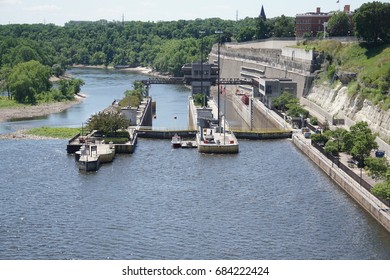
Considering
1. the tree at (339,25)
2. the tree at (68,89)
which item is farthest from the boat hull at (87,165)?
the tree at (339,25)

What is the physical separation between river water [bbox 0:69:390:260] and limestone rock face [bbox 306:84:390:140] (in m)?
7.33

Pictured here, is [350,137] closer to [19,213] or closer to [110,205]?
[110,205]

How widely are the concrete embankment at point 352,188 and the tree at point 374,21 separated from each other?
1091 inches

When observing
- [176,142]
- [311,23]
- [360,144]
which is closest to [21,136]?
[176,142]

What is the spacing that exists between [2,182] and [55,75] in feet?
352

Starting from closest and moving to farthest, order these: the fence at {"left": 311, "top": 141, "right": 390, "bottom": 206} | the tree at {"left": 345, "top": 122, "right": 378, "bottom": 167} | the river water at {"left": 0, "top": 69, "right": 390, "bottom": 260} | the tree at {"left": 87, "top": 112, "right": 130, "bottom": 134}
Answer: the river water at {"left": 0, "top": 69, "right": 390, "bottom": 260} < the fence at {"left": 311, "top": 141, "right": 390, "bottom": 206} < the tree at {"left": 345, "top": 122, "right": 378, "bottom": 167} < the tree at {"left": 87, "top": 112, "right": 130, "bottom": 134}

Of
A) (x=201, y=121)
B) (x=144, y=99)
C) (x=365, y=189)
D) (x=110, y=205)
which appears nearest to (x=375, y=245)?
(x=365, y=189)

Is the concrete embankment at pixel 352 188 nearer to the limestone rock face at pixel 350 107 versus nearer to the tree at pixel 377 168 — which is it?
the tree at pixel 377 168

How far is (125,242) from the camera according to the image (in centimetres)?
3950

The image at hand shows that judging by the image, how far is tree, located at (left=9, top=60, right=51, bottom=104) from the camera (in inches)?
4338

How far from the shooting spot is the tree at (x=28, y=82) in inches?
4338

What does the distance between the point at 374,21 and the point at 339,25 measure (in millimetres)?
26542

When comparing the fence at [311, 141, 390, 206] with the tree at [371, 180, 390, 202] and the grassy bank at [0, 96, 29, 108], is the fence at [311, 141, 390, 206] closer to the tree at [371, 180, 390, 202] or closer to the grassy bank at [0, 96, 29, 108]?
the tree at [371, 180, 390, 202]

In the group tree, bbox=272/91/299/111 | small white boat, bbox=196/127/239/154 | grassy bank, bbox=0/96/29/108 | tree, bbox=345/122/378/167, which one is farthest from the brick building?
tree, bbox=345/122/378/167
